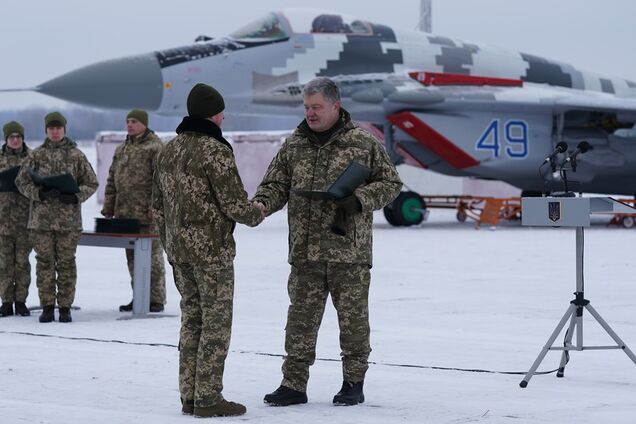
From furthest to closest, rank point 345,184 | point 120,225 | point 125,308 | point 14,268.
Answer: point 125,308 < point 14,268 < point 120,225 < point 345,184

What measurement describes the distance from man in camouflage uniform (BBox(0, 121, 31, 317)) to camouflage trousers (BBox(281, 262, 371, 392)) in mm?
4574

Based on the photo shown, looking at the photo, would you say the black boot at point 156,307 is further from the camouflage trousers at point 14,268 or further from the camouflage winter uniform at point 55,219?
the camouflage trousers at point 14,268

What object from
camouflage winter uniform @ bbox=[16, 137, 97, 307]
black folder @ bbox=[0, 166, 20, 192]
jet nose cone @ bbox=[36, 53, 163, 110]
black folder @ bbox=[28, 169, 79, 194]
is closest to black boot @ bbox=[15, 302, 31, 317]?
camouflage winter uniform @ bbox=[16, 137, 97, 307]

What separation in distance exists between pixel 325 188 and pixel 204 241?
75 cm

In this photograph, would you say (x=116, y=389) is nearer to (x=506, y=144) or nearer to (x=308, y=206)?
(x=308, y=206)

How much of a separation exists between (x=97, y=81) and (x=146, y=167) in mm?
8838

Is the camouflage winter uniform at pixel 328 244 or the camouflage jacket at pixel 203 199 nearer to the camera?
the camouflage jacket at pixel 203 199

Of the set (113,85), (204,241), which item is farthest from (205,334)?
(113,85)

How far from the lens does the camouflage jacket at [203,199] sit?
5.53 meters

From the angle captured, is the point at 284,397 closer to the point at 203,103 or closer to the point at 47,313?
the point at 203,103

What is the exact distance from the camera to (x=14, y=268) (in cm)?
985

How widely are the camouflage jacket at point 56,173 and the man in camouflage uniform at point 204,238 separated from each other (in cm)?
373

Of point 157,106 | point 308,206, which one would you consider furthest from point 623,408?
point 157,106

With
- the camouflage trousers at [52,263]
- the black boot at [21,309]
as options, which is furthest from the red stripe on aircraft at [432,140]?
the camouflage trousers at [52,263]
